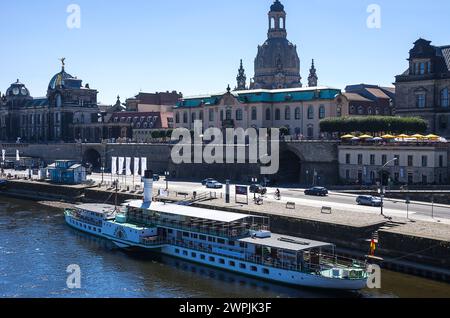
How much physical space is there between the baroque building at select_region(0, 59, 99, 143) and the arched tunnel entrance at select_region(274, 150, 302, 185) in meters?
67.4

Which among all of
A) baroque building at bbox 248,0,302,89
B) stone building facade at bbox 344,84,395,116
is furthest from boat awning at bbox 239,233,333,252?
baroque building at bbox 248,0,302,89

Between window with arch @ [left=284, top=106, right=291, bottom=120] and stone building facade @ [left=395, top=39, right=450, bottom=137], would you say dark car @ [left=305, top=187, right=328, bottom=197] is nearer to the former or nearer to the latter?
stone building facade @ [left=395, top=39, right=450, bottom=137]

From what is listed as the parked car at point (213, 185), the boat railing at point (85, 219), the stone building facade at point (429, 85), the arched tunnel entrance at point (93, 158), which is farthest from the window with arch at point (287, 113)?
the arched tunnel entrance at point (93, 158)

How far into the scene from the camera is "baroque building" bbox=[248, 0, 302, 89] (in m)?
132

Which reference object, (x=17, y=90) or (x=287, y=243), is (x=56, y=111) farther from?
(x=287, y=243)

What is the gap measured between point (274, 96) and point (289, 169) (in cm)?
1525

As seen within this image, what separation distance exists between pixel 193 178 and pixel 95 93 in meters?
62.0

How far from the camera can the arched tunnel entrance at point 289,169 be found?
3263 inches

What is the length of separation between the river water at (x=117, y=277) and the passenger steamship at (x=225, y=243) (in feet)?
2.67
